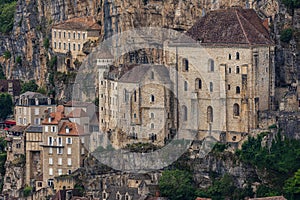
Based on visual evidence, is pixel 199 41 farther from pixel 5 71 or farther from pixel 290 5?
pixel 5 71

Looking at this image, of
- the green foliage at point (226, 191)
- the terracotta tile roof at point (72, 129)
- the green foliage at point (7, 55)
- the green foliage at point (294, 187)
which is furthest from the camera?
the green foliage at point (7, 55)

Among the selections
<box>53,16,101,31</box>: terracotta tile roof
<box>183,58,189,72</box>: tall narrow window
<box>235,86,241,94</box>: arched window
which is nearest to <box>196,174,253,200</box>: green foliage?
<box>235,86,241,94</box>: arched window

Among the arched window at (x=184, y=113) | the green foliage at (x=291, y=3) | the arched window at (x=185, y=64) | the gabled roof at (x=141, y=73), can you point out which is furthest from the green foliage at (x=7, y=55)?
the green foliage at (x=291, y=3)

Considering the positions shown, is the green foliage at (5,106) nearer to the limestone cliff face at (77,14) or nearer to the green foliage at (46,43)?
the limestone cliff face at (77,14)

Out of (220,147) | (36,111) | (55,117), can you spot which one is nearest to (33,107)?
(36,111)

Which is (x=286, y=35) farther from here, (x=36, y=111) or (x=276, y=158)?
(x=36, y=111)

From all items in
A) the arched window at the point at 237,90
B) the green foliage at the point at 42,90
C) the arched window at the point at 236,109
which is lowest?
the arched window at the point at 236,109

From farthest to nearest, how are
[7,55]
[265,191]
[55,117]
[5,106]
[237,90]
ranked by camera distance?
[7,55] → [5,106] → [55,117] → [237,90] → [265,191]
